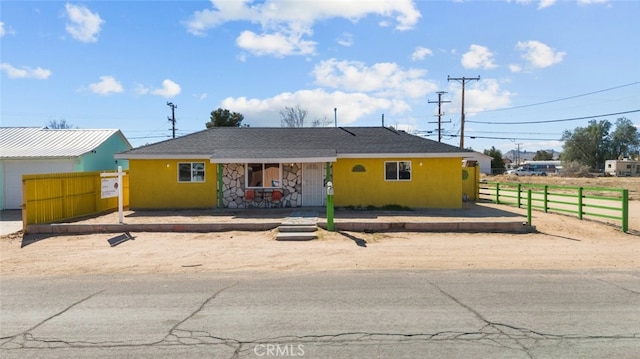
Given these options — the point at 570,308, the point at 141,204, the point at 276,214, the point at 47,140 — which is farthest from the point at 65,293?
the point at 47,140

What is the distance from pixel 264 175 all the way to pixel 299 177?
4.96 feet

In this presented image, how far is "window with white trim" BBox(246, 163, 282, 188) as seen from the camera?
18234mm

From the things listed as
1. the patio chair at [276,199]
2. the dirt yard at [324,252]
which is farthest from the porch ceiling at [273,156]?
the dirt yard at [324,252]

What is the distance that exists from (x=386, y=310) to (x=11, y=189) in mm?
21333

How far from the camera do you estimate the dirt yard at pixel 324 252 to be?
8.71m

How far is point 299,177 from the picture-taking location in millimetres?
18266

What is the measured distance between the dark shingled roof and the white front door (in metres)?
0.76

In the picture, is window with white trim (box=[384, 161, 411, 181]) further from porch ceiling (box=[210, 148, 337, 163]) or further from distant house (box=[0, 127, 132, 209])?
distant house (box=[0, 127, 132, 209])

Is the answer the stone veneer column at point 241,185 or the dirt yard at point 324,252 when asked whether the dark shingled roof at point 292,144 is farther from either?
the dirt yard at point 324,252

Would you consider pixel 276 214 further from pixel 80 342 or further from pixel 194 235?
pixel 80 342

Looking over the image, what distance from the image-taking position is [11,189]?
2016 centimetres

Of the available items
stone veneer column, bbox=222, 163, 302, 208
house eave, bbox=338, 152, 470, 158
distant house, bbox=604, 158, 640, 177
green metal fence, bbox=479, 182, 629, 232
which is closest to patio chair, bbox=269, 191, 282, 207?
stone veneer column, bbox=222, 163, 302, 208

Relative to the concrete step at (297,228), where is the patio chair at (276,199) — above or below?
above

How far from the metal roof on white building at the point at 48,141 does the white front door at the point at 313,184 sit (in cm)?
1114
